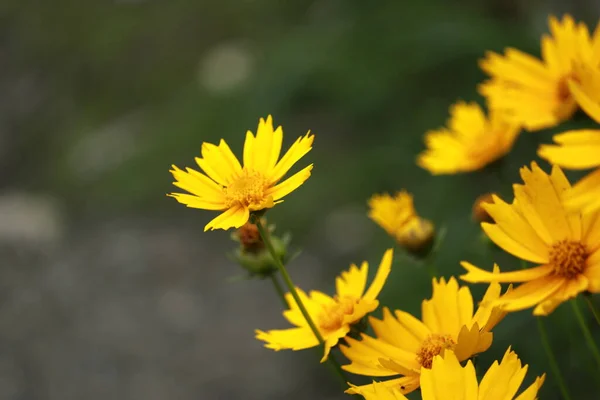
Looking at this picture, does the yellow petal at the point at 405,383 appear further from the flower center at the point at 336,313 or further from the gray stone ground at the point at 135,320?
the gray stone ground at the point at 135,320

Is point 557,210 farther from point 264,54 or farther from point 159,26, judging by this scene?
point 159,26

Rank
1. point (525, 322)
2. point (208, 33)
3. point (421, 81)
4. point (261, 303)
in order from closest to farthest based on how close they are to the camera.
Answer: point (525, 322) < point (421, 81) < point (261, 303) < point (208, 33)

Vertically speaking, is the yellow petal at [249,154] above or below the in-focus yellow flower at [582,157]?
above

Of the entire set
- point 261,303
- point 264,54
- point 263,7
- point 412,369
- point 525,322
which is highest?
point 263,7

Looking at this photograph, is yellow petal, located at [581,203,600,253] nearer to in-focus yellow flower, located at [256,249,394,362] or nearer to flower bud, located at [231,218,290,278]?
in-focus yellow flower, located at [256,249,394,362]

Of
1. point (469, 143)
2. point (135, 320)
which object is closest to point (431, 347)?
point (469, 143)

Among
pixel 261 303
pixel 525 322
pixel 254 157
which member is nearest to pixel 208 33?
pixel 261 303

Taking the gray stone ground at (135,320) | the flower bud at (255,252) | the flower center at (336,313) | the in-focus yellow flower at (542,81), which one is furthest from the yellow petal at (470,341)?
the gray stone ground at (135,320)
